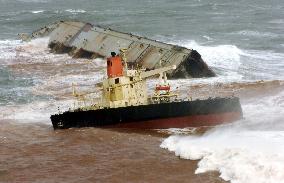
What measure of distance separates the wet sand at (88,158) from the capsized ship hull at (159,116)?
1.75ft

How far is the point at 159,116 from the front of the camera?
25578 mm

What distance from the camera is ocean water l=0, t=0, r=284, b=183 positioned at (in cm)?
1997

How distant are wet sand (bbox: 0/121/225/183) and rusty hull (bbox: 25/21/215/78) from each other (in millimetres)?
12723

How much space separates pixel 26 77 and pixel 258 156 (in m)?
24.2

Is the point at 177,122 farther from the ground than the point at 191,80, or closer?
closer

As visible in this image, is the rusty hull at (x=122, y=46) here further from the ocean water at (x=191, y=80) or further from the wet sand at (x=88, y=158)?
the wet sand at (x=88, y=158)

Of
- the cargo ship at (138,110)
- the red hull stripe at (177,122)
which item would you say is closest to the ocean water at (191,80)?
the cargo ship at (138,110)

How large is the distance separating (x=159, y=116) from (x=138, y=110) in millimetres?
1095

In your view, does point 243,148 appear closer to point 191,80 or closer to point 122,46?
point 191,80

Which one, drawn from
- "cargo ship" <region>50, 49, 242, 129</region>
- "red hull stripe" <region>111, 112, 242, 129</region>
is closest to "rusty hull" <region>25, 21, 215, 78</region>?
"cargo ship" <region>50, 49, 242, 129</region>

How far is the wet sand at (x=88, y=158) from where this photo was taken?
1905 cm

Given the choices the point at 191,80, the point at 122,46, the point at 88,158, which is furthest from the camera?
the point at 122,46

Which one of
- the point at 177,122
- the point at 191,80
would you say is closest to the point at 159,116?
the point at 177,122

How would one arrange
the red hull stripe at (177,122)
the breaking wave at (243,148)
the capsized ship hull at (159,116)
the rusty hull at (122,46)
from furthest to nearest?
the rusty hull at (122,46), the red hull stripe at (177,122), the capsized ship hull at (159,116), the breaking wave at (243,148)
